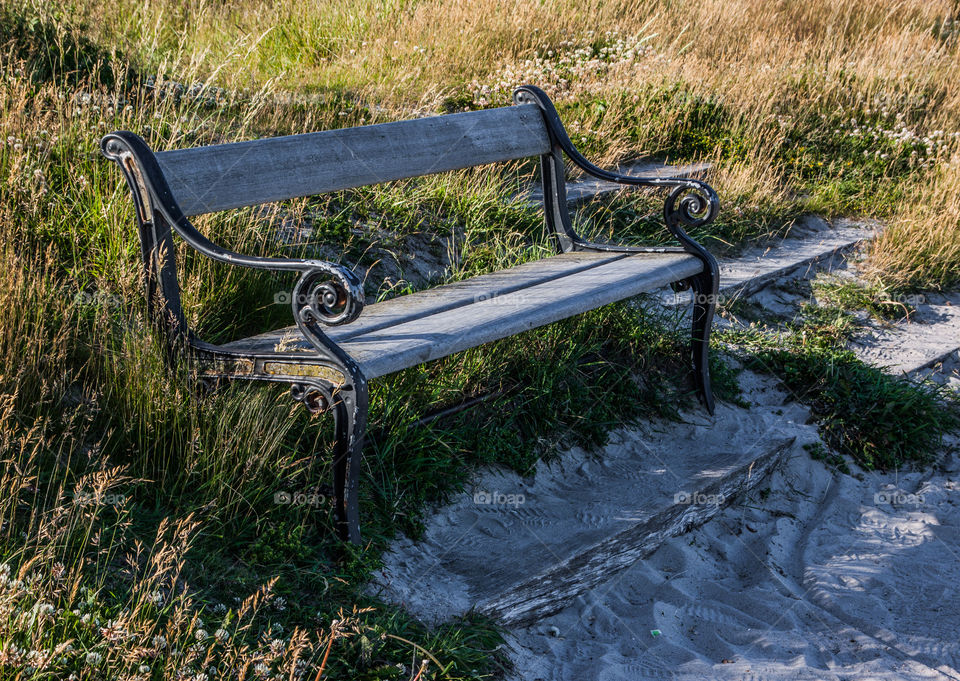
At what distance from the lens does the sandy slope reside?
111 inches

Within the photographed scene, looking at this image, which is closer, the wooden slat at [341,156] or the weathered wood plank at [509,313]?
the weathered wood plank at [509,313]

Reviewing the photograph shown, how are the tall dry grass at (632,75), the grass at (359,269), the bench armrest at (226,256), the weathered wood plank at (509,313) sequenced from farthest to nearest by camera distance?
the tall dry grass at (632,75)
the weathered wood plank at (509,313)
the bench armrest at (226,256)
the grass at (359,269)

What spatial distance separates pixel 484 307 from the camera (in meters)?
3.21

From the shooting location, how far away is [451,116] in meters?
3.81

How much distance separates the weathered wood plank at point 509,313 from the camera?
8.84ft

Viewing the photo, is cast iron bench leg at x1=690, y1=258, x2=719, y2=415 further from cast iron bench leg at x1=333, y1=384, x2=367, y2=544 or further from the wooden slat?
cast iron bench leg at x1=333, y1=384, x2=367, y2=544

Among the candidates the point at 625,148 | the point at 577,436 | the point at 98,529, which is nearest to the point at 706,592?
the point at 577,436

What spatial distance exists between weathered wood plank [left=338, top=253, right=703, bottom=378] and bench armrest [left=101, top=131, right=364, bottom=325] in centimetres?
21

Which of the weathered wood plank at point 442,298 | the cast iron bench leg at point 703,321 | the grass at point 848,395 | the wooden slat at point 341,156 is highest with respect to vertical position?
the wooden slat at point 341,156

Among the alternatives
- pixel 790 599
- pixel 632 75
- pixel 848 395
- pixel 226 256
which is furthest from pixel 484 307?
pixel 632 75

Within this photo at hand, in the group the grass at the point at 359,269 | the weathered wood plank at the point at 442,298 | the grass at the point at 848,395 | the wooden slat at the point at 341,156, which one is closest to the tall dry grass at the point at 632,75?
the grass at the point at 359,269

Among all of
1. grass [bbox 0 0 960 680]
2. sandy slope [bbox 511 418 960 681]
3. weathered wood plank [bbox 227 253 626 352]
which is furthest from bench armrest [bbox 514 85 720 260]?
sandy slope [bbox 511 418 960 681]

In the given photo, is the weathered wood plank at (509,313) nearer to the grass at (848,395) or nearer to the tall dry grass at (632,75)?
the grass at (848,395)

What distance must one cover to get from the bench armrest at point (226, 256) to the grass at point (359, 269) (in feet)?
1.16
